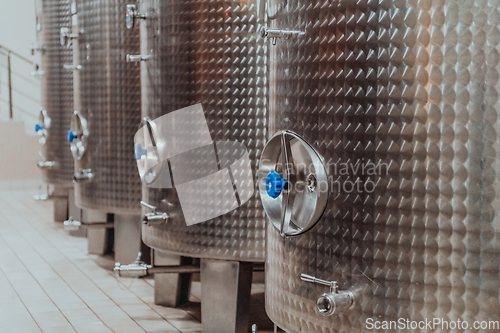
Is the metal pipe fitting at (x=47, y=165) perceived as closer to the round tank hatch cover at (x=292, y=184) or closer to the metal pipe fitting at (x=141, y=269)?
the metal pipe fitting at (x=141, y=269)

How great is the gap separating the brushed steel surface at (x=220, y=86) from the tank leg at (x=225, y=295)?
97mm

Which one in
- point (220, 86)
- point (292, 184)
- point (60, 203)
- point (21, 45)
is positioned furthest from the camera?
point (21, 45)

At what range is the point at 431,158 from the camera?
4.49ft

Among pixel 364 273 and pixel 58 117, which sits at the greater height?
pixel 58 117

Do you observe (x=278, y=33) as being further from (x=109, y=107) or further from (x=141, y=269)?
(x=109, y=107)

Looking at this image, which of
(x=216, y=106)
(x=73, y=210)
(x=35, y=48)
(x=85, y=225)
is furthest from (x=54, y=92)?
(x=216, y=106)

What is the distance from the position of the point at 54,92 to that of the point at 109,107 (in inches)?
61.9

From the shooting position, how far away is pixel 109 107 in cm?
377

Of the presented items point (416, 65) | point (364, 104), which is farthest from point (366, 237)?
point (416, 65)

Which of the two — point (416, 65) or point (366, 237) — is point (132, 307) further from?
point (416, 65)

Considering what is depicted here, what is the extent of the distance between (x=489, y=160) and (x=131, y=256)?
299 centimetres

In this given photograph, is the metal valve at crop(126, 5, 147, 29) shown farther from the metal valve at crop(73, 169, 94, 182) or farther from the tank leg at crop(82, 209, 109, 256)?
the tank leg at crop(82, 209, 109, 256)

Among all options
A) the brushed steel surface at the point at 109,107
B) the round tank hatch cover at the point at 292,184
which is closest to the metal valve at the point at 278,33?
the round tank hatch cover at the point at 292,184

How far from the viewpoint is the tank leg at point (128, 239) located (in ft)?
12.9
